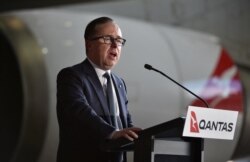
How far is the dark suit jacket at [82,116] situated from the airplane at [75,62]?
3.22ft

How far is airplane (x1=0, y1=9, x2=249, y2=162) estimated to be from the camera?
271 centimetres

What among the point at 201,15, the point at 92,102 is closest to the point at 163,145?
the point at 92,102

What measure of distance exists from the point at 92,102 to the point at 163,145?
226 mm

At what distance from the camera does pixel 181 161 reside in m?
1.50

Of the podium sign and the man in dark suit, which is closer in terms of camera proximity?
the podium sign

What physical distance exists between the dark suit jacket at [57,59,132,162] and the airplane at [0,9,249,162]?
0.98 meters

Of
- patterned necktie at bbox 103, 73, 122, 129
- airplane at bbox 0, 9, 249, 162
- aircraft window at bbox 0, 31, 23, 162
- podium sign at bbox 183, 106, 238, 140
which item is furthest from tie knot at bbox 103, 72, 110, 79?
aircraft window at bbox 0, 31, 23, 162

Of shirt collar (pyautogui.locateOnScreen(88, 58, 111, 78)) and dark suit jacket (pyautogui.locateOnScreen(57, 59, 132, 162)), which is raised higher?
shirt collar (pyautogui.locateOnScreen(88, 58, 111, 78))

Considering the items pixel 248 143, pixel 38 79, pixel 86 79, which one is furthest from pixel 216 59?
pixel 86 79

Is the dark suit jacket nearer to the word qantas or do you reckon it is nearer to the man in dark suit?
the man in dark suit

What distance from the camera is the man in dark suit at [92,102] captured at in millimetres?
1525

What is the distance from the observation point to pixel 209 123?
55.2 inches

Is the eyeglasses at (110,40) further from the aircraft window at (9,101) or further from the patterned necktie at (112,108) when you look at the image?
the aircraft window at (9,101)

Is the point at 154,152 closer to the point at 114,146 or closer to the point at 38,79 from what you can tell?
the point at 114,146
